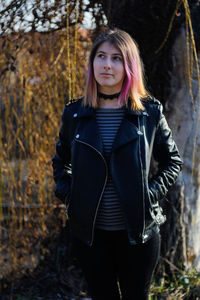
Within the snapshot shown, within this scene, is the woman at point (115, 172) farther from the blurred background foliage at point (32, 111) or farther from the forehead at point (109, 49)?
the blurred background foliage at point (32, 111)

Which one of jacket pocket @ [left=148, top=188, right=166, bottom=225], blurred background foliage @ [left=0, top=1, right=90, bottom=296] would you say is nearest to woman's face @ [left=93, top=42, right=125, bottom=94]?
jacket pocket @ [left=148, top=188, right=166, bottom=225]

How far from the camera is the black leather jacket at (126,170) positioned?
1799 mm

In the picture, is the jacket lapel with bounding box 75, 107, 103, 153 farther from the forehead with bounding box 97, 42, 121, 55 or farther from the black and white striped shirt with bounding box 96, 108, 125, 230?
the forehead with bounding box 97, 42, 121, 55

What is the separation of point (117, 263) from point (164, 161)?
56 centimetres

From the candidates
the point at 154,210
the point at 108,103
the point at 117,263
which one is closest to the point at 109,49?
the point at 108,103

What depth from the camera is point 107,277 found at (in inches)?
77.5

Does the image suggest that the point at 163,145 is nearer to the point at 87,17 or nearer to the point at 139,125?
the point at 139,125

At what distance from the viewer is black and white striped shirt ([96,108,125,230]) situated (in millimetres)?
1831

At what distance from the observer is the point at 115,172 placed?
1.79 m

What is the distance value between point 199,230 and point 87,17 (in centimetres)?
188

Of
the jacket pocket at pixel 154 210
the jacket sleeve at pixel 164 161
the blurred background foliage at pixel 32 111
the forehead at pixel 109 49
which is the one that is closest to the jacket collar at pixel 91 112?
the jacket sleeve at pixel 164 161

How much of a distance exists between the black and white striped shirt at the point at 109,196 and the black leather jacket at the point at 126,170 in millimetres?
41

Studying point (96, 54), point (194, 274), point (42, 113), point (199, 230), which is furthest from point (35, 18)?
point (194, 274)

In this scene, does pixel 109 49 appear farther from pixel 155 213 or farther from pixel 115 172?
pixel 155 213
